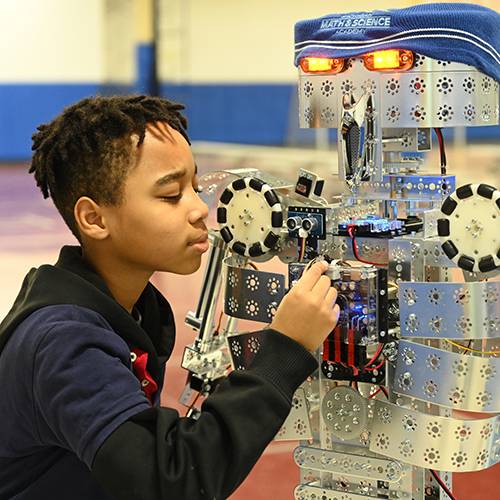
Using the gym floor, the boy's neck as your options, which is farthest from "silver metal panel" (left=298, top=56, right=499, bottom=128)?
the gym floor

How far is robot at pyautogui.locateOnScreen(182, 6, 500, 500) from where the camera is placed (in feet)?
7.71

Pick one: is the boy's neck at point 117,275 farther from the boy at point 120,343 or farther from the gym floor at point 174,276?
the gym floor at point 174,276

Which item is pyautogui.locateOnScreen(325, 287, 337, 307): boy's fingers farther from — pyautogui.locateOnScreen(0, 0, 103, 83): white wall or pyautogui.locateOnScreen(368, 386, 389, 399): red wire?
pyautogui.locateOnScreen(0, 0, 103, 83): white wall

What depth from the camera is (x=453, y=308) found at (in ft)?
7.68

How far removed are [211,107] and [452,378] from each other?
13497 mm

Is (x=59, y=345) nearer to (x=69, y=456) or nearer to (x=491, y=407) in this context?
(x=69, y=456)

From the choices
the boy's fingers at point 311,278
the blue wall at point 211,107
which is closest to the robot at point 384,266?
the boy's fingers at point 311,278

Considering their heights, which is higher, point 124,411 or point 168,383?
point 124,411

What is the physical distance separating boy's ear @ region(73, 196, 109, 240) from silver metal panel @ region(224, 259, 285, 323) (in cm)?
59

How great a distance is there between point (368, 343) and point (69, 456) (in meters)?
0.74

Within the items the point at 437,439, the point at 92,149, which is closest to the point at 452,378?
the point at 437,439

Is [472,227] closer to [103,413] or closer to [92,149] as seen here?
[92,149]

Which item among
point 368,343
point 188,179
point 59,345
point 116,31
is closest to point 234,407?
point 59,345

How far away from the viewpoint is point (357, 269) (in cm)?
234
